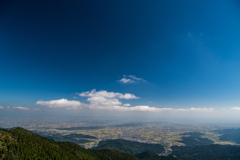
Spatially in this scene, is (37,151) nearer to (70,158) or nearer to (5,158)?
(5,158)

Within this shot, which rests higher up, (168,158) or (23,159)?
(23,159)

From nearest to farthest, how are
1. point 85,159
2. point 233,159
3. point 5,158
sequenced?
1. point 5,158
2. point 85,159
3. point 233,159

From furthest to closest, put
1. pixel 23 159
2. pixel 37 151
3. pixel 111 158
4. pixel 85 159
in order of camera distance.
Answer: pixel 111 158, pixel 85 159, pixel 37 151, pixel 23 159

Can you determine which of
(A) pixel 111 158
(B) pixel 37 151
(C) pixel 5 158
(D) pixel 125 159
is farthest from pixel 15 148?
(D) pixel 125 159

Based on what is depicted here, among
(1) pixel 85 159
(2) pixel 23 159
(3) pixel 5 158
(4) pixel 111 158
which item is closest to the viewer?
(3) pixel 5 158

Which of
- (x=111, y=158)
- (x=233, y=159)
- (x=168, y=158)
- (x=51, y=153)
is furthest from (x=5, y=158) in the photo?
(x=233, y=159)

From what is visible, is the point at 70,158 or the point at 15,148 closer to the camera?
the point at 15,148

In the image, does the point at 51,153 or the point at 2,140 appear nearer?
the point at 2,140

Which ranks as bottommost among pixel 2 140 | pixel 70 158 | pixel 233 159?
pixel 233 159

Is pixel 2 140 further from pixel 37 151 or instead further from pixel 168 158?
pixel 168 158
